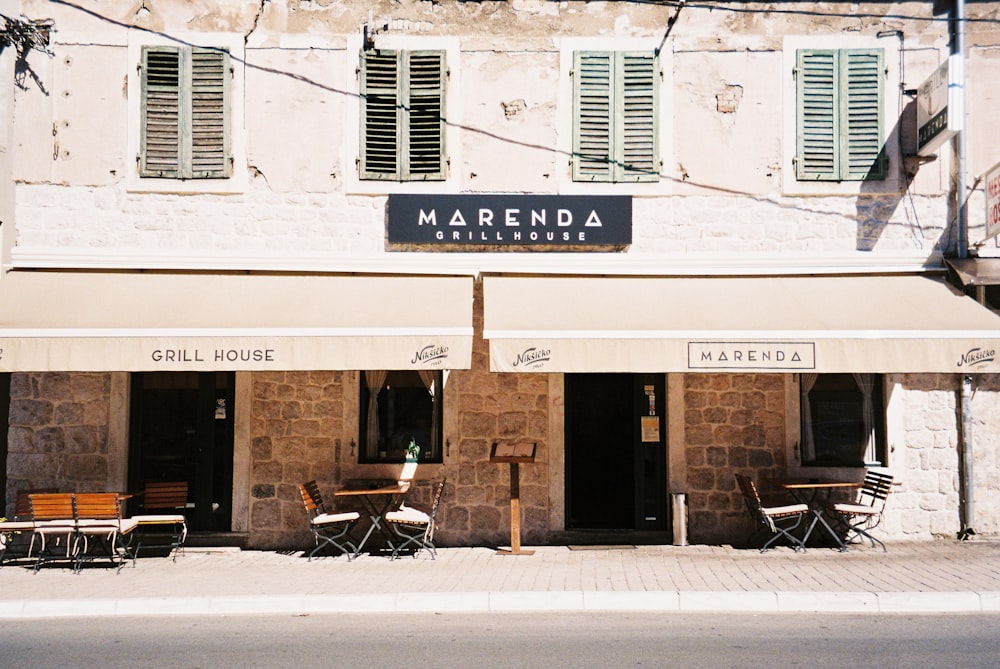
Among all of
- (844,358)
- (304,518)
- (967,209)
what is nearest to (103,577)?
(304,518)

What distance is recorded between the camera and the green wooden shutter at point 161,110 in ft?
34.4

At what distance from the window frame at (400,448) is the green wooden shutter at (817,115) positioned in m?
5.23

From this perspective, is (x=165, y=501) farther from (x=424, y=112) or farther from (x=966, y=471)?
(x=966, y=471)

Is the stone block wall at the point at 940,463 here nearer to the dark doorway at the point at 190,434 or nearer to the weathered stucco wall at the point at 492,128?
the weathered stucco wall at the point at 492,128

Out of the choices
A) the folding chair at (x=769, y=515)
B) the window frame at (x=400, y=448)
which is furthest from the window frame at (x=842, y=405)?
the window frame at (x=400, y=448)

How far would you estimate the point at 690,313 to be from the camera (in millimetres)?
9492

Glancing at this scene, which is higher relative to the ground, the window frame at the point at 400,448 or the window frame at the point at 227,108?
the window frame at the point at 227,108

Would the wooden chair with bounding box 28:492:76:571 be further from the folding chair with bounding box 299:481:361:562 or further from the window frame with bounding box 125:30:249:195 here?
the window frame with bounding box 125:30:249:195

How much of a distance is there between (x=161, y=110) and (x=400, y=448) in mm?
5078

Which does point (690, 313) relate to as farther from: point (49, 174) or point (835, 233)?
point (49, 174)

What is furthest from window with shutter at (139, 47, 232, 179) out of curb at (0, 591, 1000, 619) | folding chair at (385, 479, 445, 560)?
curb at (0, 591, 1000, 619)

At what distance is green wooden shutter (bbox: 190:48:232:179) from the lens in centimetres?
1051

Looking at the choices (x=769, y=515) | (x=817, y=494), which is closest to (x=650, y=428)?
(x=769, y=515)

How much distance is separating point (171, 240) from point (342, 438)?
3.18 m
